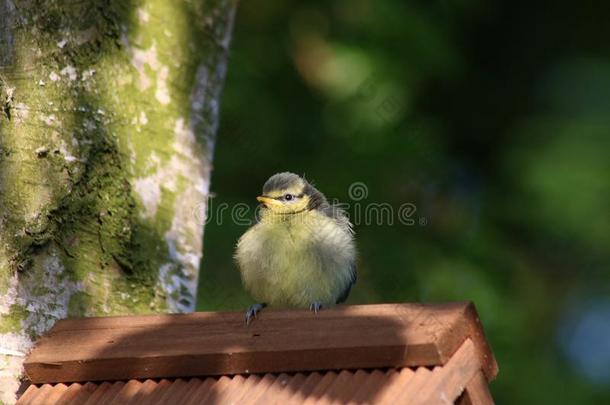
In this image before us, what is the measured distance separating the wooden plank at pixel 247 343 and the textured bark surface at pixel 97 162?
248 mm

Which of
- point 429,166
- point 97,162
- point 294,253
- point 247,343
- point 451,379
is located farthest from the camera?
point 429,166

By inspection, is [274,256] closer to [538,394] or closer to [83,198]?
[83,198]

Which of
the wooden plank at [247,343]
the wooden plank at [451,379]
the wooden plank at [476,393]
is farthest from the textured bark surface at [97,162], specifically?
the wooden plank at [476,393]

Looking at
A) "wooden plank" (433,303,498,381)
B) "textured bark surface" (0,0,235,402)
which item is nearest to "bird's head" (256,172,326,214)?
"textured bark surface" (0,0,235,402)

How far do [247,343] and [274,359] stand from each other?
Answer: 0.40 ft

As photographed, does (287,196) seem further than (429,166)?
No

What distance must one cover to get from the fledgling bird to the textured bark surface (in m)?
0.30

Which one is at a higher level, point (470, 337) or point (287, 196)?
point (287, 196)

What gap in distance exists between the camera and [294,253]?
15.9 feet

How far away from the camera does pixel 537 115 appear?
25.9ft

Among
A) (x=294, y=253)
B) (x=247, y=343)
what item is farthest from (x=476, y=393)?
(x=294, y=253)

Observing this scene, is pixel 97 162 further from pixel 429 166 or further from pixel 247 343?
pixel 429 166

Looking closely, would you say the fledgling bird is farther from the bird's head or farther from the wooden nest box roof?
the wooden nest box roof

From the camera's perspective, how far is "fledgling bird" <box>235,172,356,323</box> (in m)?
4.77
